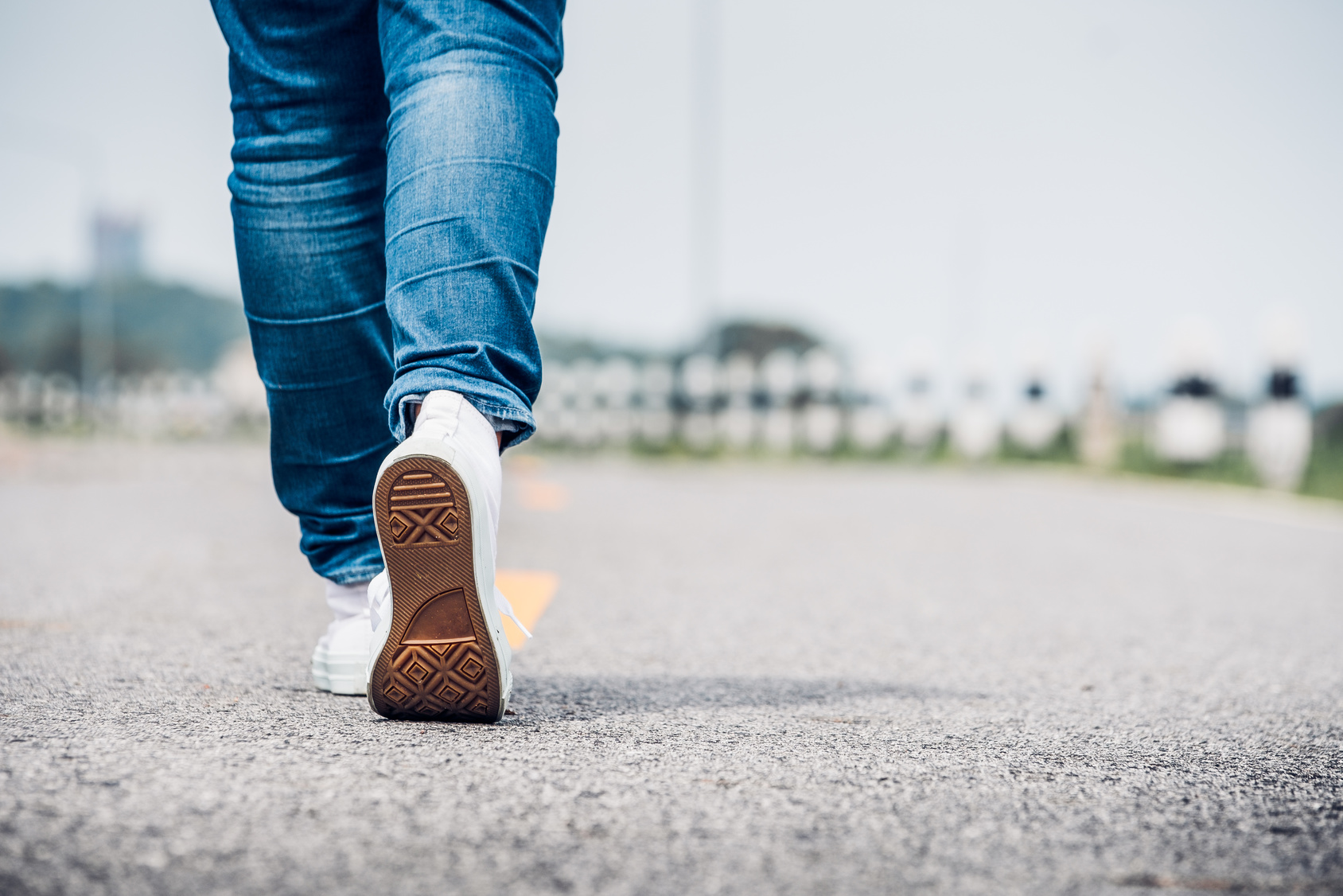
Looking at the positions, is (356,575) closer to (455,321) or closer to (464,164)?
(455,321)

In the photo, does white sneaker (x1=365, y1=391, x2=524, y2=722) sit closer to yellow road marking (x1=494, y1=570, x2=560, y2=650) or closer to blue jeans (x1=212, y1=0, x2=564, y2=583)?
blue jeans (x1=212, y1=0, x2=564, y2=583)

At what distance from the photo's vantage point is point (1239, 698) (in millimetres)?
1730

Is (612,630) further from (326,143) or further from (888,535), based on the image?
(888,535)

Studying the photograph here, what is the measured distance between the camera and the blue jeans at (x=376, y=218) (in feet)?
4.30

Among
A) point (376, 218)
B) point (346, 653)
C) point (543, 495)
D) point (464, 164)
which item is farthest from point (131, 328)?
point (464, 164)

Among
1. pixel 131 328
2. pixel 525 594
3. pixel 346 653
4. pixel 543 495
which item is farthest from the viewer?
pixel 131 328

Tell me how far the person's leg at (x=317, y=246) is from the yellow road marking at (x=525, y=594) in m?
0.53

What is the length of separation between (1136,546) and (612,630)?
2774 millimetres

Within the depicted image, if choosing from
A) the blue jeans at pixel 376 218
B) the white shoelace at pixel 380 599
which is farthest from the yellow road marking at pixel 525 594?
the white shoelace at pixel 380 599

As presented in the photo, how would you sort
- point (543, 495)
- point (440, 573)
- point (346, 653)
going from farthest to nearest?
point (543, 495), point (346, 653), point (440, 573)

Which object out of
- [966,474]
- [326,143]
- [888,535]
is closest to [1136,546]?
[888,535]

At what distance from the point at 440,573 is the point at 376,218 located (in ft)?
1.98

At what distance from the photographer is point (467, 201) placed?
4.33 feet

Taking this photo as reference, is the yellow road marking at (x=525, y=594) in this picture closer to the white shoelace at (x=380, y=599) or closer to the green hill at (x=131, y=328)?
the white shoelace at (x=380, y=599)
